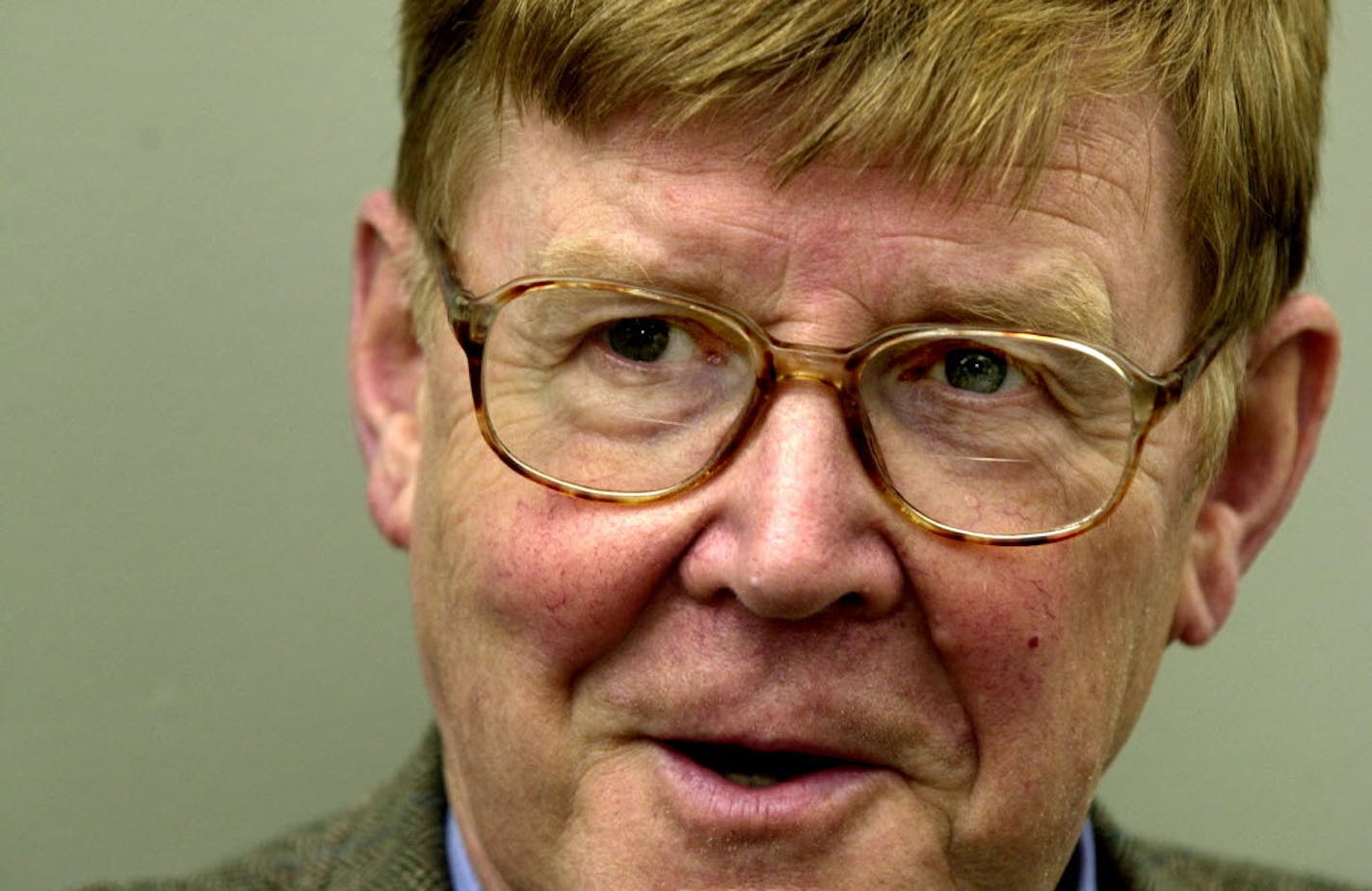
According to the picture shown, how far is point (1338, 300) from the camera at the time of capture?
2.92 metres

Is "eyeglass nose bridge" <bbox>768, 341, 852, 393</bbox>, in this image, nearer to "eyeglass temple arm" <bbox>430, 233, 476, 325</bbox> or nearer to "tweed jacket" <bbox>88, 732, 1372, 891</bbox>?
"eyeglass temple arm" <bbox>430, 233, 476, 325</bbox>

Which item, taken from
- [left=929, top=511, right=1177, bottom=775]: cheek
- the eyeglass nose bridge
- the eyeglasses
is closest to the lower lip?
[left=929, top=511, right=1177, bottom=775]: cheek

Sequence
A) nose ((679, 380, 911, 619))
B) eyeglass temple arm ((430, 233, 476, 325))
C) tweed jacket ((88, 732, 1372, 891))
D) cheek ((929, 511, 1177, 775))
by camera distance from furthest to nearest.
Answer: tweed jacket ((88, 732, 1372, 891))
eyeglass temple arm ((430, 233, 476, 325))
cheek ((929, 511, 1177, 775))
nose ((679, 380, 911, 619))

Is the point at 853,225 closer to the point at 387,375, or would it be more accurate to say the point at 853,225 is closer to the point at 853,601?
the point at 853,601

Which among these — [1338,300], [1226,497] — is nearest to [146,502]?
[1226,497]

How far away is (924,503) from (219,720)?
4.23 feet

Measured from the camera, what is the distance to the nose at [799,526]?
5.63 feet

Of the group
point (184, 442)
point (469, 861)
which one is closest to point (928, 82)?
point (469, 861)

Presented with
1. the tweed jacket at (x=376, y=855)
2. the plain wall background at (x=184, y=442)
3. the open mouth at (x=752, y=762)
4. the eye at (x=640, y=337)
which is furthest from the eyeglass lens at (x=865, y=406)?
the plain wall background at (x=184, y=442)

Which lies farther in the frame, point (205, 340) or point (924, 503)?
point (205, 340)

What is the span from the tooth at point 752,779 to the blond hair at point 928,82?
1.89 ft

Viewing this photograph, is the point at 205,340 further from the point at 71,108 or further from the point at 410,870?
the point at 410,870

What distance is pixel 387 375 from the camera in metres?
2.22

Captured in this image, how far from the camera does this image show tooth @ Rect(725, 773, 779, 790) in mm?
1834
